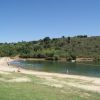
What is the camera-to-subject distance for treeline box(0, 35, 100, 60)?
155 metres

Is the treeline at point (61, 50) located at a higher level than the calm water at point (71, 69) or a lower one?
higher

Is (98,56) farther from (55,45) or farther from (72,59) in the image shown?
(55,45)

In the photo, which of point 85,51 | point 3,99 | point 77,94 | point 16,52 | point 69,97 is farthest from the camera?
point 16,52

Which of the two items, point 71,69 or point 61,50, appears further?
point 61,50

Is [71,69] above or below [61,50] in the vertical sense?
below

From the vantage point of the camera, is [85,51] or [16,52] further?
[16,52]

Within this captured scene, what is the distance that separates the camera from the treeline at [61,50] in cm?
15462

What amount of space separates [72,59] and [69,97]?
126m

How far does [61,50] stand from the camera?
169m

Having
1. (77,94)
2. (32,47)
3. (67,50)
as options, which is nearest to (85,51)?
(67,50)

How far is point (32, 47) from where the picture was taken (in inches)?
7426

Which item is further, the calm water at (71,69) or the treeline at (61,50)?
the treeline at (61,50)

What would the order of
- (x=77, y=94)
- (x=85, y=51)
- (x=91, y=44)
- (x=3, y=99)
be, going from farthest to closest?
(x=91, y=44)
(x=85, y=51)
(x=77, y=94)
(x=3, y=99)

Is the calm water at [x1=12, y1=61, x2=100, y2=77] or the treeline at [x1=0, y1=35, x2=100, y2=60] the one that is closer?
the calm water at [x1=12, y1=61, x2=100, y2=77]
